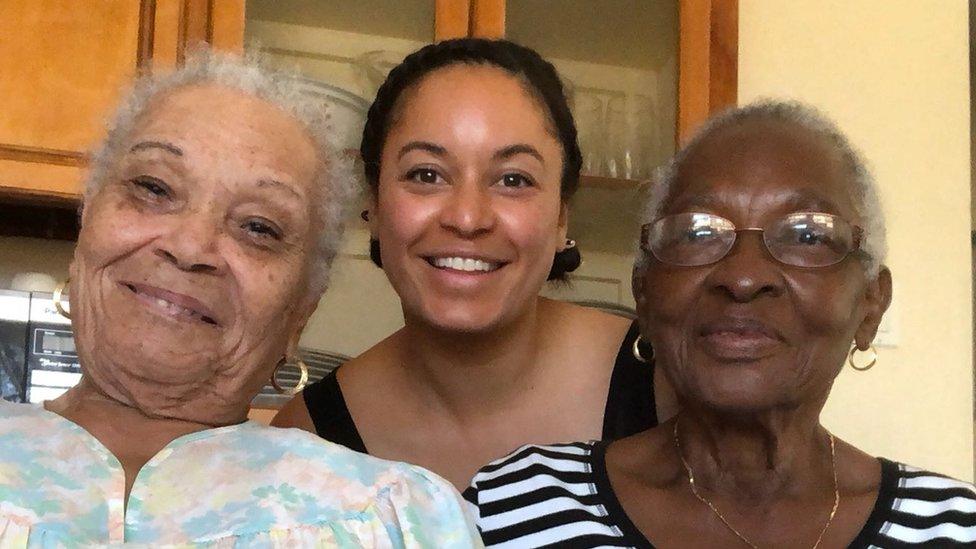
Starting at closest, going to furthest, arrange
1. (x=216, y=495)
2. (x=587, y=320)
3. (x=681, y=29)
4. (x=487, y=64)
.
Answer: (x=216, y=495)
(x=487, y=64)
(x=587, y=320)
(x=681, y=29)

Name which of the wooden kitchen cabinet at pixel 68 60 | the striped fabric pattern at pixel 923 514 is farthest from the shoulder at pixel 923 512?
the wooden kitchen cabinet at pixel 68 60

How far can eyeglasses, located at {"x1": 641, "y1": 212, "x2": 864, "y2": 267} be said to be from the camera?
0.99 m

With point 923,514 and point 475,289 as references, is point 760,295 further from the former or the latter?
point 475,289

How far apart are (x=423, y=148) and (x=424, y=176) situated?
0.04 m

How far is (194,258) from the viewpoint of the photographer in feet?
2.97

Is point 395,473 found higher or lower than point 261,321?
lower

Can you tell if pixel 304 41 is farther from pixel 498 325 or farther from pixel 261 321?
pixel 261 321

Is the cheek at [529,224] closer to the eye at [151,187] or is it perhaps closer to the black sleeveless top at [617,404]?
the black sleeveless top at [617,404]

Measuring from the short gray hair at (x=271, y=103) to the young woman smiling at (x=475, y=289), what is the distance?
0.21m

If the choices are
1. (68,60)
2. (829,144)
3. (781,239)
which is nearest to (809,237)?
(781,239)

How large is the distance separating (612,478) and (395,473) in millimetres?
283

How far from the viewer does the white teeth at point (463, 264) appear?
1.26 metres

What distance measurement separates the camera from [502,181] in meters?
1.27

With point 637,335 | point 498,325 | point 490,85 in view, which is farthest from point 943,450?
point 490,85
